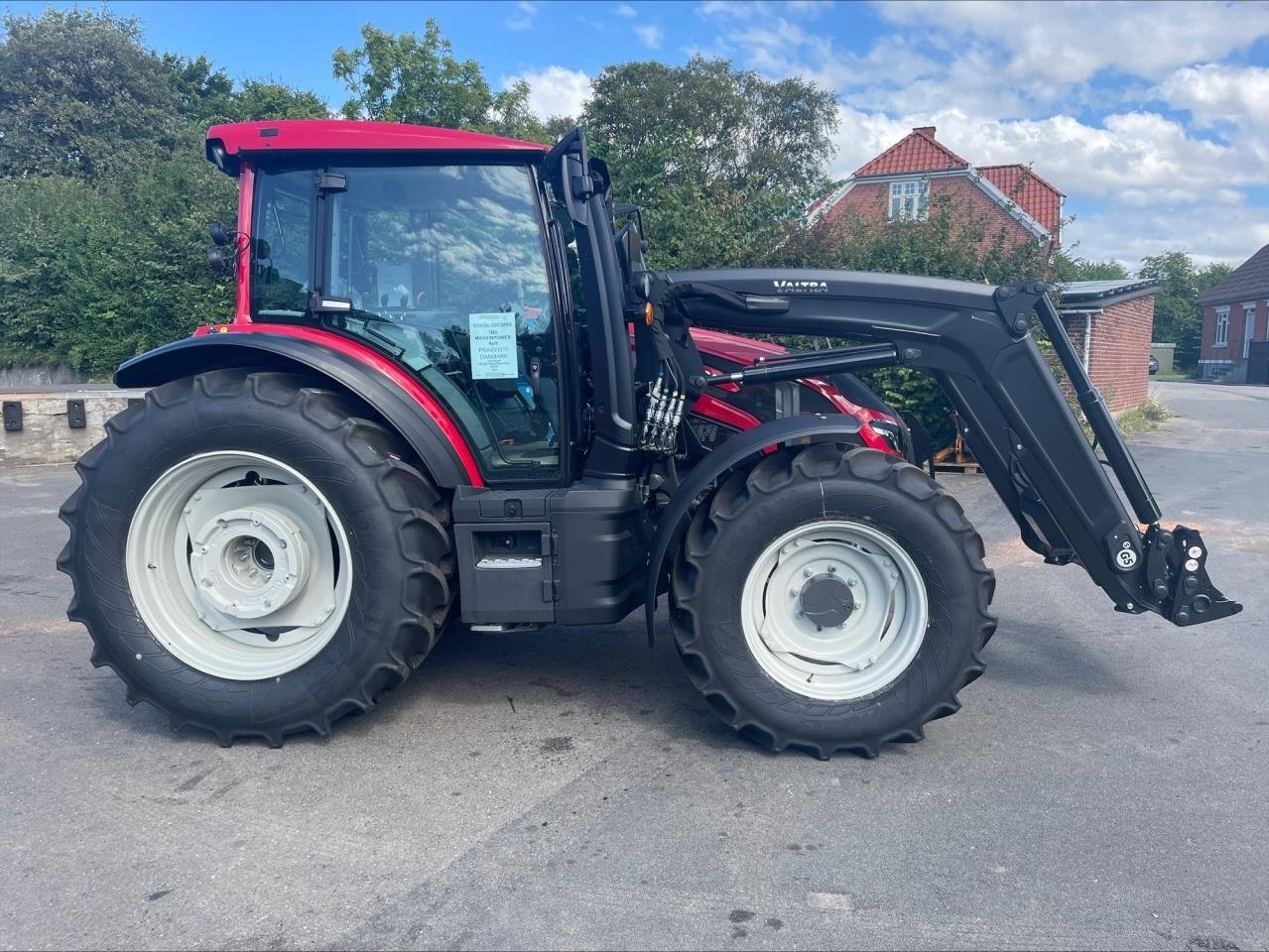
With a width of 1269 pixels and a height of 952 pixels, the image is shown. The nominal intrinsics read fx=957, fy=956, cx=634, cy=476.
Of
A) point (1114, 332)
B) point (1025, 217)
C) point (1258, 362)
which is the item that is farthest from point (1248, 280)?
point (1025, 217)

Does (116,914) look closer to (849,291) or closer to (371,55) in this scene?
(849,291)

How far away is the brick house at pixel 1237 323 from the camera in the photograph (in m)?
40.0

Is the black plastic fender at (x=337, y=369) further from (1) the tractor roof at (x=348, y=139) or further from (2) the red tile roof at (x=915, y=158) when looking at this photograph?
(2) the red tile roof at (x=915, y=158)

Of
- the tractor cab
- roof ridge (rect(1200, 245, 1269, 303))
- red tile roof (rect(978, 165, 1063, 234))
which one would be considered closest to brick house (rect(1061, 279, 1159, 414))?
red tile roof (rect(978, 165, 1063, 234))

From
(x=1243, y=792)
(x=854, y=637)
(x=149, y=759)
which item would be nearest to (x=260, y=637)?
(x=149, y=759)

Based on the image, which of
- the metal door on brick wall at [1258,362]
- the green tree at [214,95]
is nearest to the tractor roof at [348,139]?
the green tree at [214,95]

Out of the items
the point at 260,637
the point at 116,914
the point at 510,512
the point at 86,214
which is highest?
the point at 86,214

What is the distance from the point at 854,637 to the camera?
384cm

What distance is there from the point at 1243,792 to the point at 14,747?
184 inches

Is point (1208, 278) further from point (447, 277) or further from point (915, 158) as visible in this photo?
point (447, 277)

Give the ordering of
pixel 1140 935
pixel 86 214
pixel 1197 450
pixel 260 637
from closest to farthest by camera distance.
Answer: pixel 1140 935
pixel 260 637
pixel 1197 450
pixel 86 214

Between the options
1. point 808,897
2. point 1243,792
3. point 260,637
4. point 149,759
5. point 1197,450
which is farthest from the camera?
point 1197,450

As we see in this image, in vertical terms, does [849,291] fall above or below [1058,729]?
above

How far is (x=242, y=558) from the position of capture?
396 cm
